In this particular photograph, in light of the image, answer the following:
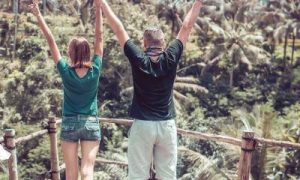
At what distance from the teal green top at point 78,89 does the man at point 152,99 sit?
12.0 inches

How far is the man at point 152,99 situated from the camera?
3076mm

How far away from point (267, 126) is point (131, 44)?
12.0 metres

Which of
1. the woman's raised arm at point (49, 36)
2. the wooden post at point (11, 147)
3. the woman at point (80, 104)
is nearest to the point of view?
the woman at point (80, 104)

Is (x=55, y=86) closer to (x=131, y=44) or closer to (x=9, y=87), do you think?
(x=9, y=87)

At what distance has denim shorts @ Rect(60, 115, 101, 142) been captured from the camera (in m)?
3.33

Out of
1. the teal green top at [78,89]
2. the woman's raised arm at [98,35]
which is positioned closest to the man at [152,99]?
the woman's raised arm at [98,35]

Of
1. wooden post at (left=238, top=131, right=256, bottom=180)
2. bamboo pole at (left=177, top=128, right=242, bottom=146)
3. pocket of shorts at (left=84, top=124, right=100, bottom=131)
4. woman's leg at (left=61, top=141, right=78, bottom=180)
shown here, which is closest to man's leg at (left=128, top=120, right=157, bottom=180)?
pocket of shorts at (left=84, top=124, right=100, bottom=131)

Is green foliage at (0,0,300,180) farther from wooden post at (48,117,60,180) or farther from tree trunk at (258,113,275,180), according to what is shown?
wooden post at (48,117,60,180)

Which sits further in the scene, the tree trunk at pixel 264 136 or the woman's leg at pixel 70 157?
the tree trunk at pixel 264 136

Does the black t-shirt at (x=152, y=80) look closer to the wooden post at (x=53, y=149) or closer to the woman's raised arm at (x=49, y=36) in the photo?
the woman's raised arm at (x=49, y=36)

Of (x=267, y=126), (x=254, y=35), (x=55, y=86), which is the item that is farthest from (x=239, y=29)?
(x=267, y=126)

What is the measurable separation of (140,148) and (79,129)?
1.34 ft

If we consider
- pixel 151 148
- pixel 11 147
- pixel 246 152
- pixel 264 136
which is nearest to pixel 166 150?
pixel 151 148

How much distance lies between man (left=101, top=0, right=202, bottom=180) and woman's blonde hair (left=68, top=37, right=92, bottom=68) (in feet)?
0.68
